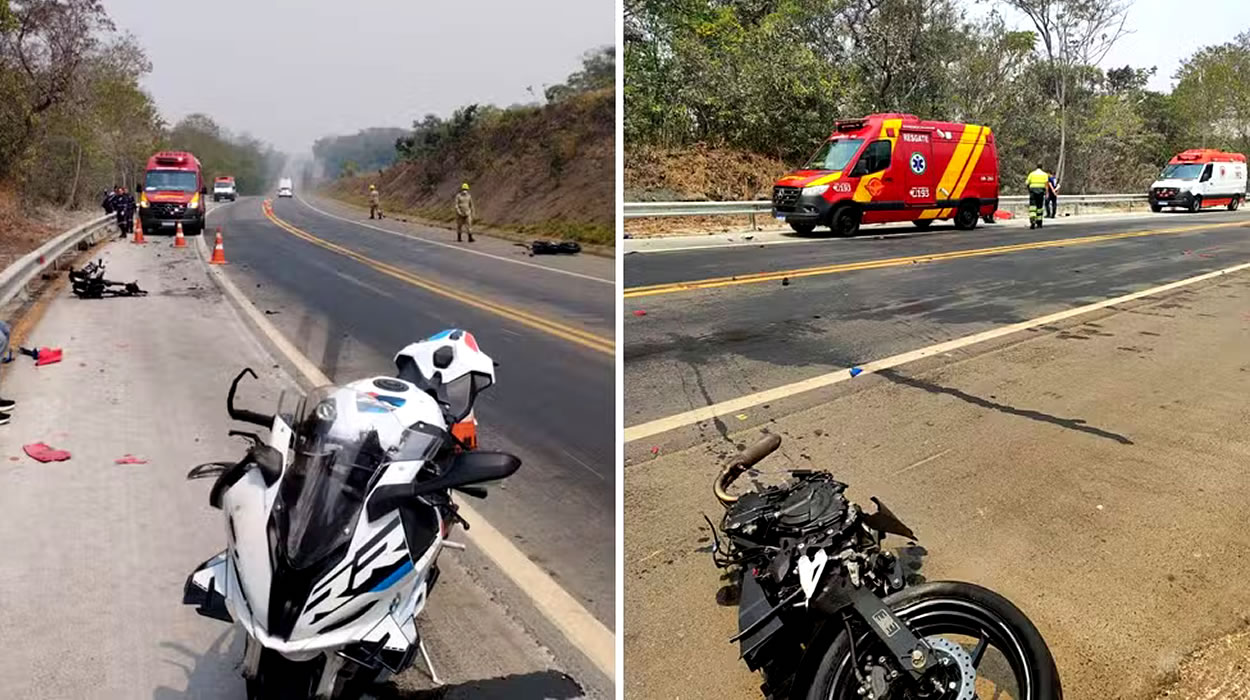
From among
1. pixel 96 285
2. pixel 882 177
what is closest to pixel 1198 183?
pixel 882 177

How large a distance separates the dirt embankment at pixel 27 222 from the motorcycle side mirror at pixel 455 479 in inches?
77.5

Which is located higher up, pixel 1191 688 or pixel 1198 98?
pixel 1198 98

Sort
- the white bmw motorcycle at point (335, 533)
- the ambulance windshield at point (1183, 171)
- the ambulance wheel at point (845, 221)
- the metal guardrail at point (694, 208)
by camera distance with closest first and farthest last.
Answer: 1. the white bmw motorcycle at point (335, 533)
2. the metal guardrail at point (694, 208)
3. the ambulance wheel at point (845, 221)
4. the ambulance windshield at point (1183, 171)

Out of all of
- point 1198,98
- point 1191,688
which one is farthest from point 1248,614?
point 1198,98

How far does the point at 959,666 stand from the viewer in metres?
2.10

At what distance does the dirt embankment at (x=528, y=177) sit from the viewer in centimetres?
200

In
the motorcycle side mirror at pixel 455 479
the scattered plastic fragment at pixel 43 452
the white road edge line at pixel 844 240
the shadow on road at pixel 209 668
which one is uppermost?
the motorcycle side mirror at pixel 455 479

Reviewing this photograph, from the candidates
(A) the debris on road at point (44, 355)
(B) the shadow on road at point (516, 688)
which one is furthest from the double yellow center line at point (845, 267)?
(B) the shadow on road at point (516, 688)

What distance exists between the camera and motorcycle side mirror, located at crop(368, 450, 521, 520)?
76.1 inches

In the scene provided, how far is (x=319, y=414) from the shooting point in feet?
6.56

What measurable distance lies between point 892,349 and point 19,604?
522 centimetres

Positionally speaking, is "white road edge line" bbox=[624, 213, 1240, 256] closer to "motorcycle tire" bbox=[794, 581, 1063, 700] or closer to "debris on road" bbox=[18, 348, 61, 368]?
"debris on road" bbox=[18, 348, 61, 368]

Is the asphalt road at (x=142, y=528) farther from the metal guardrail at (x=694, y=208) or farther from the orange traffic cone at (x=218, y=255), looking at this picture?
the metal guardrail at (x=694, y=208)

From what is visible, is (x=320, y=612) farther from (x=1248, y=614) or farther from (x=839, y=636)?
(x=1248, y=614)
